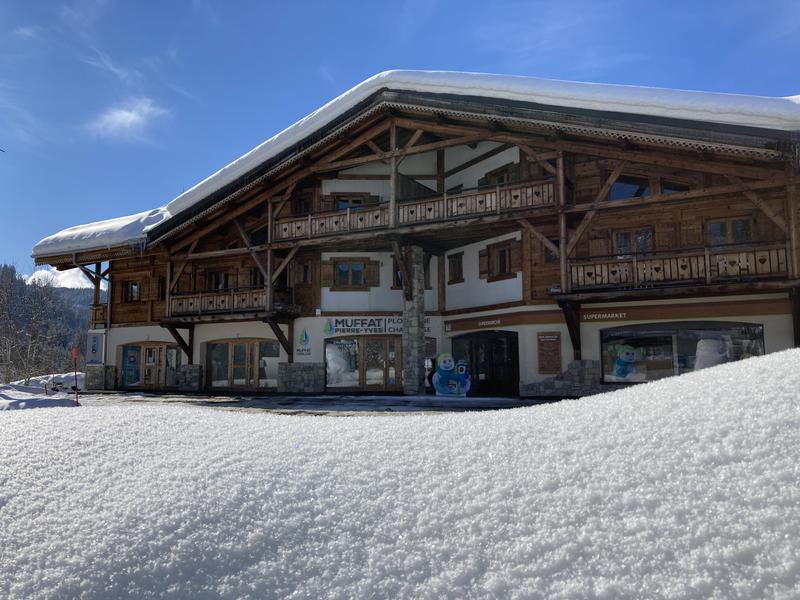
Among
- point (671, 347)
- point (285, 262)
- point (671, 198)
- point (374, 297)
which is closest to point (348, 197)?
point (285, 262)

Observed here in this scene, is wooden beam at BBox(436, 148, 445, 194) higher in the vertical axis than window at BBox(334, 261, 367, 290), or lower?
higher

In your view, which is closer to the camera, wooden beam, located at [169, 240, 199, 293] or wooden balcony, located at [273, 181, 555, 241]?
wooden balcony, located at [273, 181, 555, 241]

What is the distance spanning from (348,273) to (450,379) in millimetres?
6069

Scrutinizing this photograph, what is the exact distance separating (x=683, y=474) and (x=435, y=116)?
1878 cm

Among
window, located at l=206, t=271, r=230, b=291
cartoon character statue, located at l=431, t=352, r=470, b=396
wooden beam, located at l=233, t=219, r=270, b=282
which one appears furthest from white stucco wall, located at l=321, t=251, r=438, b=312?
window, located at l=206, t=271, r=230, b=291

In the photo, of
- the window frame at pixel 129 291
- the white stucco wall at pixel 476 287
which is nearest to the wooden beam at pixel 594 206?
the white stucco wall at pixel 476 287

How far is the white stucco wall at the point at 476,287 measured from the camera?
65.6 ft

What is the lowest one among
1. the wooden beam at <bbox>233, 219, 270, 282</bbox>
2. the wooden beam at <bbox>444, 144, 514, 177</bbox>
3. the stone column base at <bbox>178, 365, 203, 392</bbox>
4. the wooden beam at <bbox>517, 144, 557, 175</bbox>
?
the stone column base at <bbox>178, 365, 203, 392</bbox>

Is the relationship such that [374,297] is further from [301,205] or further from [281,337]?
[301,205]

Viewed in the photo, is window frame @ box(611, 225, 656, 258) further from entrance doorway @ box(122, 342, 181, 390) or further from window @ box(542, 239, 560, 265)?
entrance doorway @ box(122, 342, 181, 390)

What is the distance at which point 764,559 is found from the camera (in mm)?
2375

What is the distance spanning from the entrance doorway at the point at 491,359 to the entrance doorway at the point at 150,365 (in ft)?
44.2

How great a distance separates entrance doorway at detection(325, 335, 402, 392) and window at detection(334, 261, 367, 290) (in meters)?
2.24

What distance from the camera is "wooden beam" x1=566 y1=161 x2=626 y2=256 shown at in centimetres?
1686
